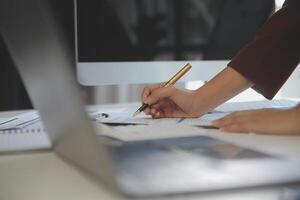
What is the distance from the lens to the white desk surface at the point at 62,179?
0.87 feet

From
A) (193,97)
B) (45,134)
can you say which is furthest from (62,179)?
(193,97)

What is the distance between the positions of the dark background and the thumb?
0.12 metres

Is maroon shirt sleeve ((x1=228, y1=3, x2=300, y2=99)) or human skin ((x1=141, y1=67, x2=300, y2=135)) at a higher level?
maroon shirt sleeve ((x1=228, y1=3, x2=300, y2=99))

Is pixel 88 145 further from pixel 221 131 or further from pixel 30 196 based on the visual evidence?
pixel 221 131

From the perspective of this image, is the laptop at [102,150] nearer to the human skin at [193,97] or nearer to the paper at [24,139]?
the paper at [24,139]

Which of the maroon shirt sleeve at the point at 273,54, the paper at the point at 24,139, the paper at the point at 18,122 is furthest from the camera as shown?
the maroon shirt sleeve at the point at 273,54

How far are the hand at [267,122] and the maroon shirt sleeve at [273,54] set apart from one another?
208 mm

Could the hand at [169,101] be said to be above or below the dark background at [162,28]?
below

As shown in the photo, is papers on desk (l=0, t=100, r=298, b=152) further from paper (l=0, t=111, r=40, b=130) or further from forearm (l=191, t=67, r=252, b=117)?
forearm (l=191, t=67, r=252, b=117)

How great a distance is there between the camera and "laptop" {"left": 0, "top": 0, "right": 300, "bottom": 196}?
26cm

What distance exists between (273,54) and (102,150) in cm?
57

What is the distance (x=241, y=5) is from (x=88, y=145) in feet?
2.77

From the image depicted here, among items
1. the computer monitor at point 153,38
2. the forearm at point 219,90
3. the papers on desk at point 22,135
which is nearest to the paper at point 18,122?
the papers on desk at point 22,135

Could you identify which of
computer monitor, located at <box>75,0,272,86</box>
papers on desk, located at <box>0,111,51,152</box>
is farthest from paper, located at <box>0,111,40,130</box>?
computer monitor, located at <box>75,0,272,86</box>
